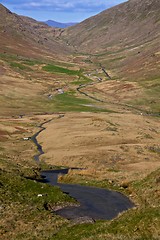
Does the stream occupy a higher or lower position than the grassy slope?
lower

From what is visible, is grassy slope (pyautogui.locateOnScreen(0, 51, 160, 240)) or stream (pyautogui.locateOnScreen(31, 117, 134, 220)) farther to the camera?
stream (pyautogui.locateOnScreen(31, 117, 134, 220))

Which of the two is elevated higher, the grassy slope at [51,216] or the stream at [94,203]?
the grassy slope at [51,216]

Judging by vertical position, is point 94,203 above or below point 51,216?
below

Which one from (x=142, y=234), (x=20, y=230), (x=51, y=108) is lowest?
(x=51, y=108)

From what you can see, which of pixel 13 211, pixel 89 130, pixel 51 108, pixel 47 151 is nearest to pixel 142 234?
pixel 13 211

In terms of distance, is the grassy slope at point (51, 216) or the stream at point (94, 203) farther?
the stream at point (94, 203)

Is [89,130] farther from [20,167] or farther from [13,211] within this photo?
[13,211]

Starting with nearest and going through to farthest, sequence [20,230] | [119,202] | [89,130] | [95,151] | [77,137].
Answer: [20,230] < [119,202] < [95,151] < [77,137] < [89,130]

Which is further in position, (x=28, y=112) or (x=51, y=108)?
(x=51, y=108)
